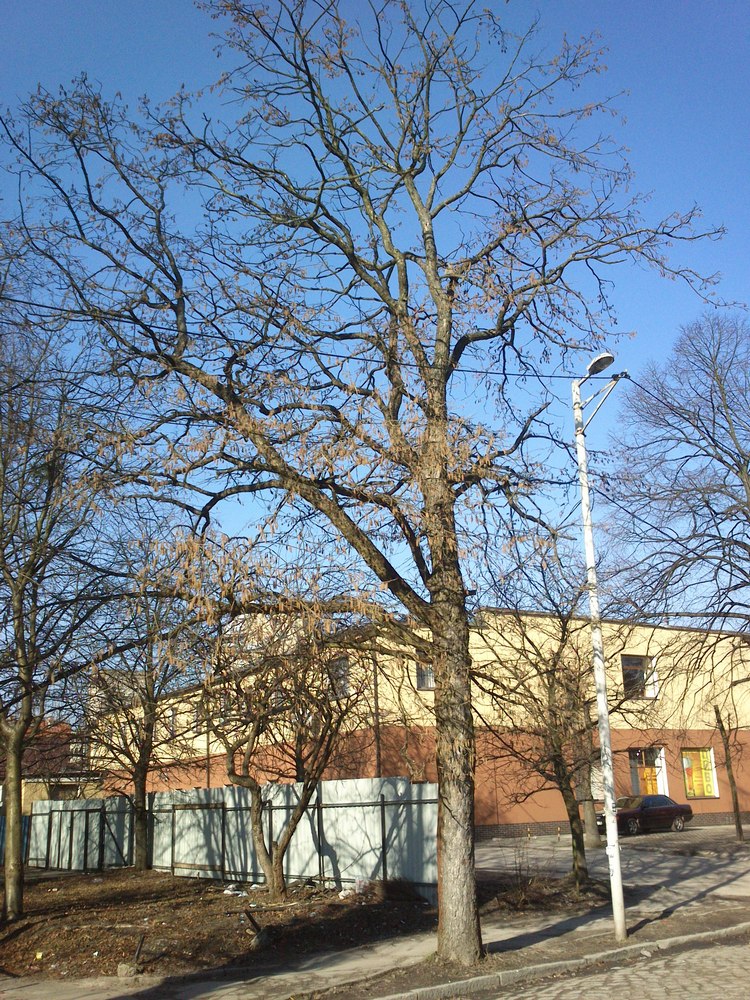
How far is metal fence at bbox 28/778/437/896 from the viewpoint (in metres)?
15.2

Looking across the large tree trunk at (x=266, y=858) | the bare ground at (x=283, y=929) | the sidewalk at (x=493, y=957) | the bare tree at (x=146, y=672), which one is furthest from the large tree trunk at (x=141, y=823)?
the sidewalk at (x=493, y=957)

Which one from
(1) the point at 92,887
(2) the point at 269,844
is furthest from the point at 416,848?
(1) the point at 92,887

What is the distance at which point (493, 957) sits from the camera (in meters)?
10.3

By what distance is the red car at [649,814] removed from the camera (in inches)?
1232

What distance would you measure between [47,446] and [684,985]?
10028 millimetres

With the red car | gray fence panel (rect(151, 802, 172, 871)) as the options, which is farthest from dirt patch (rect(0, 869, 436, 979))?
the red car

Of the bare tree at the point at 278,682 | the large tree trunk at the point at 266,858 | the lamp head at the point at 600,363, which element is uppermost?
the lamp head at the point at 600,363

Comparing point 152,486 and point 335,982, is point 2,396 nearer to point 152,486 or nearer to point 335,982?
point 152,486

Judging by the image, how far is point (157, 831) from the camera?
2442 cm

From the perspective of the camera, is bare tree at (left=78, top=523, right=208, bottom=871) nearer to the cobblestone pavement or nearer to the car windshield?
the cobblestone pavement

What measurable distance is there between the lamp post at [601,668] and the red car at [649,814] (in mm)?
20615

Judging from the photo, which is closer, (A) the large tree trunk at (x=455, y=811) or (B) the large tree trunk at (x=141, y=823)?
(A) the large tree trunk at (x=455, y=811)

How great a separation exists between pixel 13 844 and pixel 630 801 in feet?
77.7

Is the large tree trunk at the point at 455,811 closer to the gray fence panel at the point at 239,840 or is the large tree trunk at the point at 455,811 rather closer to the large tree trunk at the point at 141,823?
the gray fence panel at the point at 239,840
